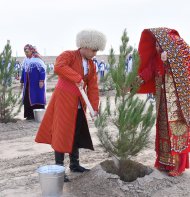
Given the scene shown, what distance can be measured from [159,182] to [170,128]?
1.91 feet

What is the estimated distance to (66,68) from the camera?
419 centimetres

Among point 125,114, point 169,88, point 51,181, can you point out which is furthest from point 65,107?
point 169,88

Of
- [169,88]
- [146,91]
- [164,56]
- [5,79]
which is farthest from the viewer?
[5,79]

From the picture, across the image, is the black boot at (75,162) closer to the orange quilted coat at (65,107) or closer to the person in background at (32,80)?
the orange quilted coat at (65,107)

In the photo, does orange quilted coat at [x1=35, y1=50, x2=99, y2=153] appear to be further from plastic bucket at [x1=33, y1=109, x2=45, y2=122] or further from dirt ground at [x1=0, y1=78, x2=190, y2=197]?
plastic bucket at [x1=33, y1=109, x2=45, y2=122]

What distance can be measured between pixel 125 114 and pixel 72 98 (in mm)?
648

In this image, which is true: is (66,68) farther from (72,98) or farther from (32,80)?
(32,80)

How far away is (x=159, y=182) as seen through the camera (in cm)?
435

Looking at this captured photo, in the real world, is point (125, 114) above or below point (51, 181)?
above

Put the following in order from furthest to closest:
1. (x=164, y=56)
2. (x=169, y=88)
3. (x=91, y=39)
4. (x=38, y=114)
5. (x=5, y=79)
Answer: (x=5, y=79), (x=38, y=114), (x=169, y=88), (x=164, y=56), (x=91, y=39)

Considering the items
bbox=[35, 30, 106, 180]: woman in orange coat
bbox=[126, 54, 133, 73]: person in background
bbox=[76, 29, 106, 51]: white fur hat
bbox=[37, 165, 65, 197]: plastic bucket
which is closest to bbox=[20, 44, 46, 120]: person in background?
bbox=[35, 30, 106, 180]: woman in orange coat

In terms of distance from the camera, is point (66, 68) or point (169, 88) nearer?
point (66, 68)

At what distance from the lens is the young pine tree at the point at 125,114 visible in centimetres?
404

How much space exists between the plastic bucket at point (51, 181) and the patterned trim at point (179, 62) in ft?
4.81
